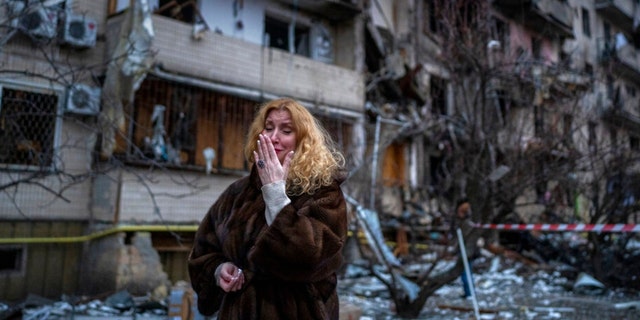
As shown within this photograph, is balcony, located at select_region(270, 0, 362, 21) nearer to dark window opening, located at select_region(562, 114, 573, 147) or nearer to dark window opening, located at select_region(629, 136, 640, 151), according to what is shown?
dark window opening, located at select_region(562, 114, 573, 147)

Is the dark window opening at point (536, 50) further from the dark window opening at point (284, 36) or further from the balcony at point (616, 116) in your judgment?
the dark window opening at point (284, 36)

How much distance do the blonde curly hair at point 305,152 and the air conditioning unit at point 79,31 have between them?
26.9ft

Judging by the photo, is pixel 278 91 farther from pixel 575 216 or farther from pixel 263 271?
pixel 263 271

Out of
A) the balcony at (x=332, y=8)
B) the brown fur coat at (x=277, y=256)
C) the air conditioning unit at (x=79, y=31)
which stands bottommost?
the brown fur coat at (x=277, y=256)

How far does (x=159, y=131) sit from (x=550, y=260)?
10.8 metres

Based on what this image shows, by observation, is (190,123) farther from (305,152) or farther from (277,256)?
(277,256)

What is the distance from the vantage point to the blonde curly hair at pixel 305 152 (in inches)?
89.0

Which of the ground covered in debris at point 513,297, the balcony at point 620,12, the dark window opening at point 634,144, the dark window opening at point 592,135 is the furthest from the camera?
the balcony at point 620,12

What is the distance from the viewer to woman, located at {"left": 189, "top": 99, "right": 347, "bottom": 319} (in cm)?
208

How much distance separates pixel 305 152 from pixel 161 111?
Result: 843cm

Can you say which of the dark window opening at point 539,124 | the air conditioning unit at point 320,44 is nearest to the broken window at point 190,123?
the air conditioning unit at point 320,44

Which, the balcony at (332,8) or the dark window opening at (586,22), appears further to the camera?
the dark window opening at (586,22)

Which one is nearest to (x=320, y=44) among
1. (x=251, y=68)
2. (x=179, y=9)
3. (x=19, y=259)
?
(x=251, y=68)

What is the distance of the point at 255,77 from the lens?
39.6 feet
